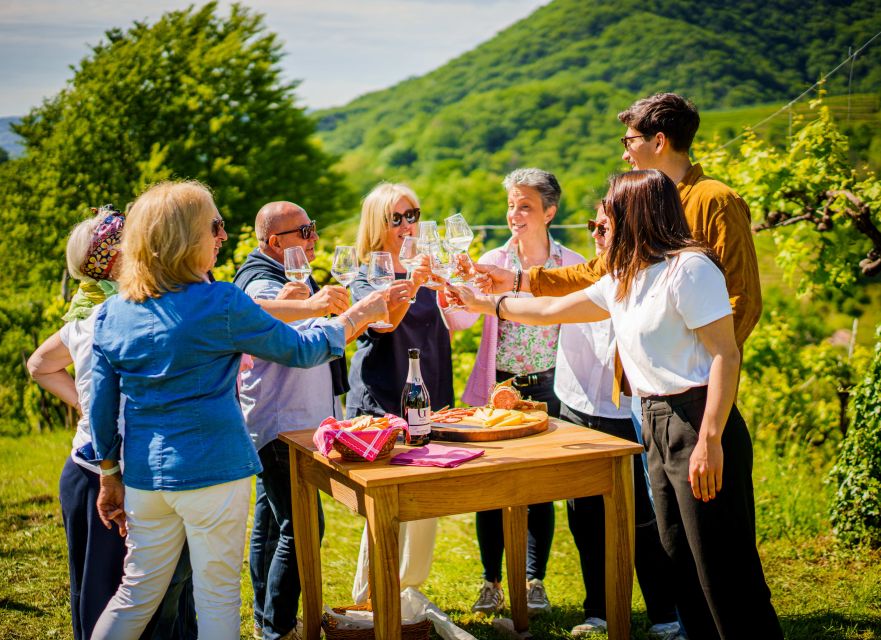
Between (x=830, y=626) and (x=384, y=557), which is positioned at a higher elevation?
(x=384, y=557)

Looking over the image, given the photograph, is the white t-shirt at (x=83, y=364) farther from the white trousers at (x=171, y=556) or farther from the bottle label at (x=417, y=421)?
the bottle label at (x=417, y=421)

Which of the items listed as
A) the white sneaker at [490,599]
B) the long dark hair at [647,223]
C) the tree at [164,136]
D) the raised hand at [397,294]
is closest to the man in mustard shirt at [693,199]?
the long dark hair at [647,223]

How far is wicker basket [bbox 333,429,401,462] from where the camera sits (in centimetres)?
292

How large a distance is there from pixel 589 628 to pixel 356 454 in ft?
5.78

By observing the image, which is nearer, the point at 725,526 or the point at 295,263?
the point at 725,526

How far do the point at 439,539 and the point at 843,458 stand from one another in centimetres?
270

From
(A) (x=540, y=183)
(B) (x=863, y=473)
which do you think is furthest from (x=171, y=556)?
(B) (x=863, y=473)

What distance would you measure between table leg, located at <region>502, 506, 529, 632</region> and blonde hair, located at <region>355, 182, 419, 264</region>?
4.86ft

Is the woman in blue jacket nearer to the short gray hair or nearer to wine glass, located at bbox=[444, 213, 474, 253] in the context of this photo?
wine glass, located at bbox=[444, 213, 474, 253]

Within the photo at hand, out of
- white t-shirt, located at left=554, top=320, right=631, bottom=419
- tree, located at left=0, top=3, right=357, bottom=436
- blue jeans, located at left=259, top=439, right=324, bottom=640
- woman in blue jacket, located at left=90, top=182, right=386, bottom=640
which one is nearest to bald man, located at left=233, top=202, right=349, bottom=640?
blue jeans, located at left=259, top=439, right=324, bottom=640

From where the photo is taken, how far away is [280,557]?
3.70 meters

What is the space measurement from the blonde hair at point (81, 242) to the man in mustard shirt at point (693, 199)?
2082 mm

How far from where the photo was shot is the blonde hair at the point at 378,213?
4.04 metres

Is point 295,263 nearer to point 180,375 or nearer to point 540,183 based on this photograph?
point 180,375
